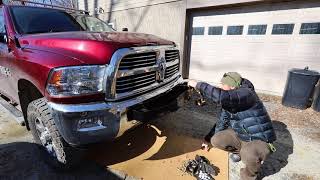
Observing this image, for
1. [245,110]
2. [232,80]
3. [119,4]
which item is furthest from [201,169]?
[119,4]

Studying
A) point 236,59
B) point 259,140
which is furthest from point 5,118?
point 236,59

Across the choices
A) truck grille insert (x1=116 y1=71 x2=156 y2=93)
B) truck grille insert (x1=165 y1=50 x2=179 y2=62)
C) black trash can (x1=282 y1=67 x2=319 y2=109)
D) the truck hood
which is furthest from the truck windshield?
black trash can (x1=282 y1=67 x2=319 y2=109)

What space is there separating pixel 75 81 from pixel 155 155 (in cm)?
165

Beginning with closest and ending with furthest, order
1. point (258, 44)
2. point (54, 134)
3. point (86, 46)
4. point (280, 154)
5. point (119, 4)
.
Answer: point (86, 46) < point (54, 134) < point (280, 154) < point (258, 44) < point (119, 4)

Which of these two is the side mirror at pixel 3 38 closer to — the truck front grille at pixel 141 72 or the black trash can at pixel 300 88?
the truck front grille at pixel 141 72

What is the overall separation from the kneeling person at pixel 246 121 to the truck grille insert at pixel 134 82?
1.90 ft

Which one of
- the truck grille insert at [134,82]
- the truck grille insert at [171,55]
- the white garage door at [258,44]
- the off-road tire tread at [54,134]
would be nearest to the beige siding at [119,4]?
the white garage door at [258,44]

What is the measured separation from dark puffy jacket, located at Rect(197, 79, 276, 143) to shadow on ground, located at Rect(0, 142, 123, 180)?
146 centimetres

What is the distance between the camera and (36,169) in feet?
9.30

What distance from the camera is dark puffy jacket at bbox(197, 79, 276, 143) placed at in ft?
8.59

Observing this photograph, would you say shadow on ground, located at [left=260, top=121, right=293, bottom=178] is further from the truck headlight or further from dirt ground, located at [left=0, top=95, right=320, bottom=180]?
the truck headlight

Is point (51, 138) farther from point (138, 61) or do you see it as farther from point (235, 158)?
point (235, 158)

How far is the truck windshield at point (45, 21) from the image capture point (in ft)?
10.4

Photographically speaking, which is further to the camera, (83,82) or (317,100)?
(317,100)
